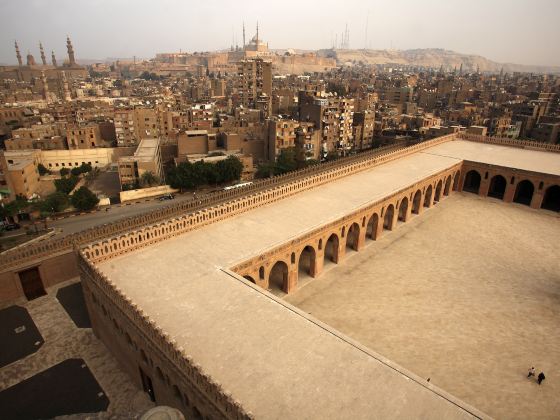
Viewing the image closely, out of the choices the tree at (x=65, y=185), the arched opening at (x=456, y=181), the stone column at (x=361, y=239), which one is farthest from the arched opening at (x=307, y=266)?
the tree at (x=65, y=185)

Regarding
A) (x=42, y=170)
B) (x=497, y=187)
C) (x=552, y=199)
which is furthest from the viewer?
(x=42, y=170)

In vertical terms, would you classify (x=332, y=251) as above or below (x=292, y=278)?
below

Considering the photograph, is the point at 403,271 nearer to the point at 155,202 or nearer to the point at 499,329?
the point at 499,329

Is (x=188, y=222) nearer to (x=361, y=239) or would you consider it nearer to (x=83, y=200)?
(x=361, y=239)

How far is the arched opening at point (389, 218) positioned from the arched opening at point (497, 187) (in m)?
20.5

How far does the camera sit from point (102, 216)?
47000 millimetres

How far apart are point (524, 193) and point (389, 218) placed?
1025 inches

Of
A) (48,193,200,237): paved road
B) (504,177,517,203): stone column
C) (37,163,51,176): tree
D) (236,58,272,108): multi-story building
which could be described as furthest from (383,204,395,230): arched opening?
(236,58,272,108): multi-story building

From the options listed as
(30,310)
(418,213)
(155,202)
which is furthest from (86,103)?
(418,213)

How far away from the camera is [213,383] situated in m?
14.6

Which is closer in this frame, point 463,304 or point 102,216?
point 463,304

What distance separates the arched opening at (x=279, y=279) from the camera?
2902 cm

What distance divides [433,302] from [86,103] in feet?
319

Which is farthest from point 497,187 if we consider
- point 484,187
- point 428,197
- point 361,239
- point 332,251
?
point 332,251
